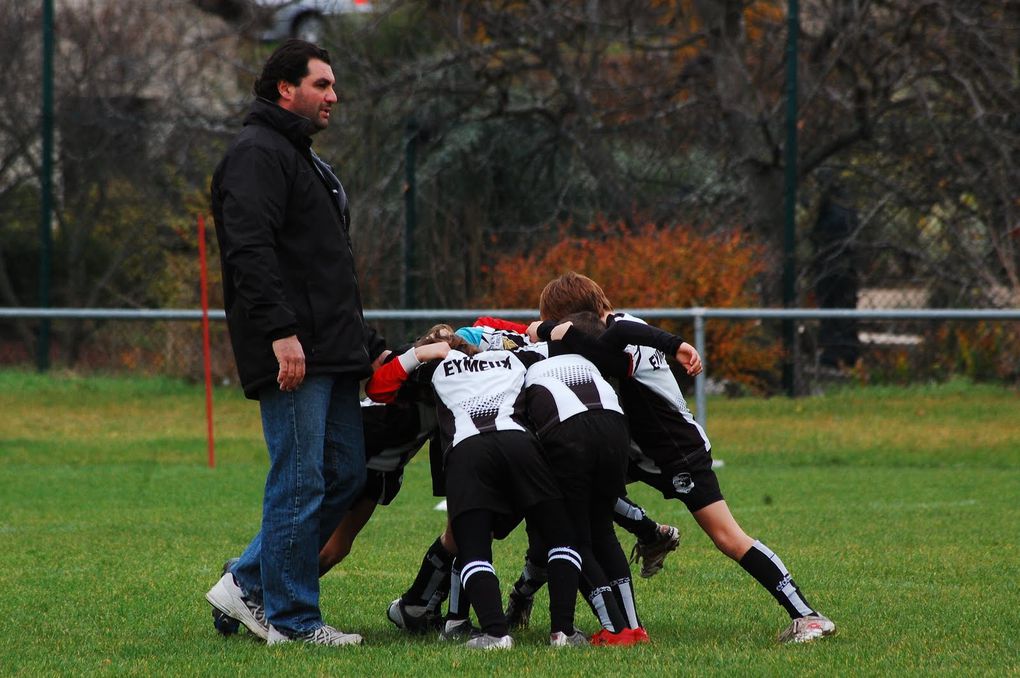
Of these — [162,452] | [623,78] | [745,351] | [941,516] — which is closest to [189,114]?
[623,78]

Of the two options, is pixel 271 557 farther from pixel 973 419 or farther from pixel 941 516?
pixel 973 419

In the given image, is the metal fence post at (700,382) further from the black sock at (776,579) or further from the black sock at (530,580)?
the black sock at (776,579)

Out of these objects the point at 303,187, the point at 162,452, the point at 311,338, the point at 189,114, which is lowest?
the point at 162,452

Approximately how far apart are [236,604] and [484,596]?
0.96 metres

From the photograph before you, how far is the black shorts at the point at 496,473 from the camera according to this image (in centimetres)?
495

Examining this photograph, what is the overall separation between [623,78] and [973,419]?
846cm

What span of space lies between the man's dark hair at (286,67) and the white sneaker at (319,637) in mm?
1855

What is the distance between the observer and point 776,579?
5.06 meters

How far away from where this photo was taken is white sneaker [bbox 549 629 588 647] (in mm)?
4926

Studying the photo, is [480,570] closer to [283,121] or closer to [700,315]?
[283,121]

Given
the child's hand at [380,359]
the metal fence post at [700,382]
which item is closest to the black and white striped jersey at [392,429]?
the child's hand at [380,359]

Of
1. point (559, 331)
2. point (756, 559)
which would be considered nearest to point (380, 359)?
point (559, 331)

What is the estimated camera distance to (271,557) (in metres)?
5.03

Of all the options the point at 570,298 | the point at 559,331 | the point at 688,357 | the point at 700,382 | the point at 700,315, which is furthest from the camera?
the point at 700,315
